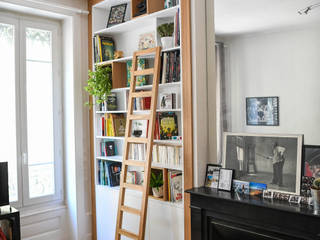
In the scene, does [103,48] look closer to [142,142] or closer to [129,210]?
[142,142]

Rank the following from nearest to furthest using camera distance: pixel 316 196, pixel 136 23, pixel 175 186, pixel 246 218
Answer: pixel 316 196 < pixel 246 218 < pixel 175 186 < pixel 136 23

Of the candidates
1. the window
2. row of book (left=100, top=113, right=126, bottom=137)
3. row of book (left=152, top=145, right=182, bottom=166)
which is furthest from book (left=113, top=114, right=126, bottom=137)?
the window

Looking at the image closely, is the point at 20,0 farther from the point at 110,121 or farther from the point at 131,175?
the point at 131,175

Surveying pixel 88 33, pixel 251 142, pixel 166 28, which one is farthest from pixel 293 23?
pixel 88 33

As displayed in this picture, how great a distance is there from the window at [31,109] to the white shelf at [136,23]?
0.69 meters

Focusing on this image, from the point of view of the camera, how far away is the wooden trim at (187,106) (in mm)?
2695

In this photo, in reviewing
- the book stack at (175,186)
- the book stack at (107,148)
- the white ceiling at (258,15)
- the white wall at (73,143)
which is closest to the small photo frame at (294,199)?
the book stack at (175,186)

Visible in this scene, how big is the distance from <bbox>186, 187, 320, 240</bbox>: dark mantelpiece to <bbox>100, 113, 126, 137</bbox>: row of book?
4.26 feet

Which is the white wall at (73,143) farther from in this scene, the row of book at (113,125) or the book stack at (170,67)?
the book stack at (170,67)

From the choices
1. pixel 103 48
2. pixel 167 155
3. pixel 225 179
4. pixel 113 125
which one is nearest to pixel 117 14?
pixel 103 48

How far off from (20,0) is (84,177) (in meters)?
2.07

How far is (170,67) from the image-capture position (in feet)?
9.74

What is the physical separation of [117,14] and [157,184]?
193cm

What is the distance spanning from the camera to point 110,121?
144 inches
